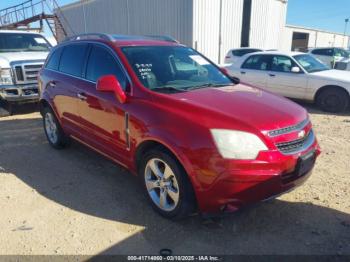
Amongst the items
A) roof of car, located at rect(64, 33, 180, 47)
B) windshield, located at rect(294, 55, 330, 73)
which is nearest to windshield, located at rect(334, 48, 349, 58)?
windshield, located at rect(294, 55, 330, 73)

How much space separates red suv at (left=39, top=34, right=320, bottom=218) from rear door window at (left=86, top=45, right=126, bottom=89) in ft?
0.04

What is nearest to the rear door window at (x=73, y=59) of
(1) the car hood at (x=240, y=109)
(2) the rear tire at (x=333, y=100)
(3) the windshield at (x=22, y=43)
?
(1) the car hood at (x=240, y=109)

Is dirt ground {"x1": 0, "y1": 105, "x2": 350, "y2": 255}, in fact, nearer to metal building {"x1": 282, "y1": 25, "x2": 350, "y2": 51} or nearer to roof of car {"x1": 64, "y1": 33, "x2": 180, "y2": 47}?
roof of car {"x1": 64, "y1": 33, "x2": 180, "y2": 47}

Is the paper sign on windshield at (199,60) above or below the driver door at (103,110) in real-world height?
above

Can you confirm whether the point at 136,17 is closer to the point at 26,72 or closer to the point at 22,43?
the point at 22,43

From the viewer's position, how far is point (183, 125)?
283 centimetres

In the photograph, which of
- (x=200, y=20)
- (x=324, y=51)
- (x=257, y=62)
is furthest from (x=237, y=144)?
(x=324, y=51)

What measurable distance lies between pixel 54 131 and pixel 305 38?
135 feet

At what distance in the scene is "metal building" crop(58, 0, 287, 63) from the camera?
16.8 meters

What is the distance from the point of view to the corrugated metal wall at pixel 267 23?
20.8m

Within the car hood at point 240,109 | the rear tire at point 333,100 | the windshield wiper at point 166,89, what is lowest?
the rear tire at point 333,100

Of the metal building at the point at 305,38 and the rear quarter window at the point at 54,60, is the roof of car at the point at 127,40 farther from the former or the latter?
the metal building at the point at 305,38

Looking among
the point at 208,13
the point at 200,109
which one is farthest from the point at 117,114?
the point at 208,13

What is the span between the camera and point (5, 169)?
472 cm
